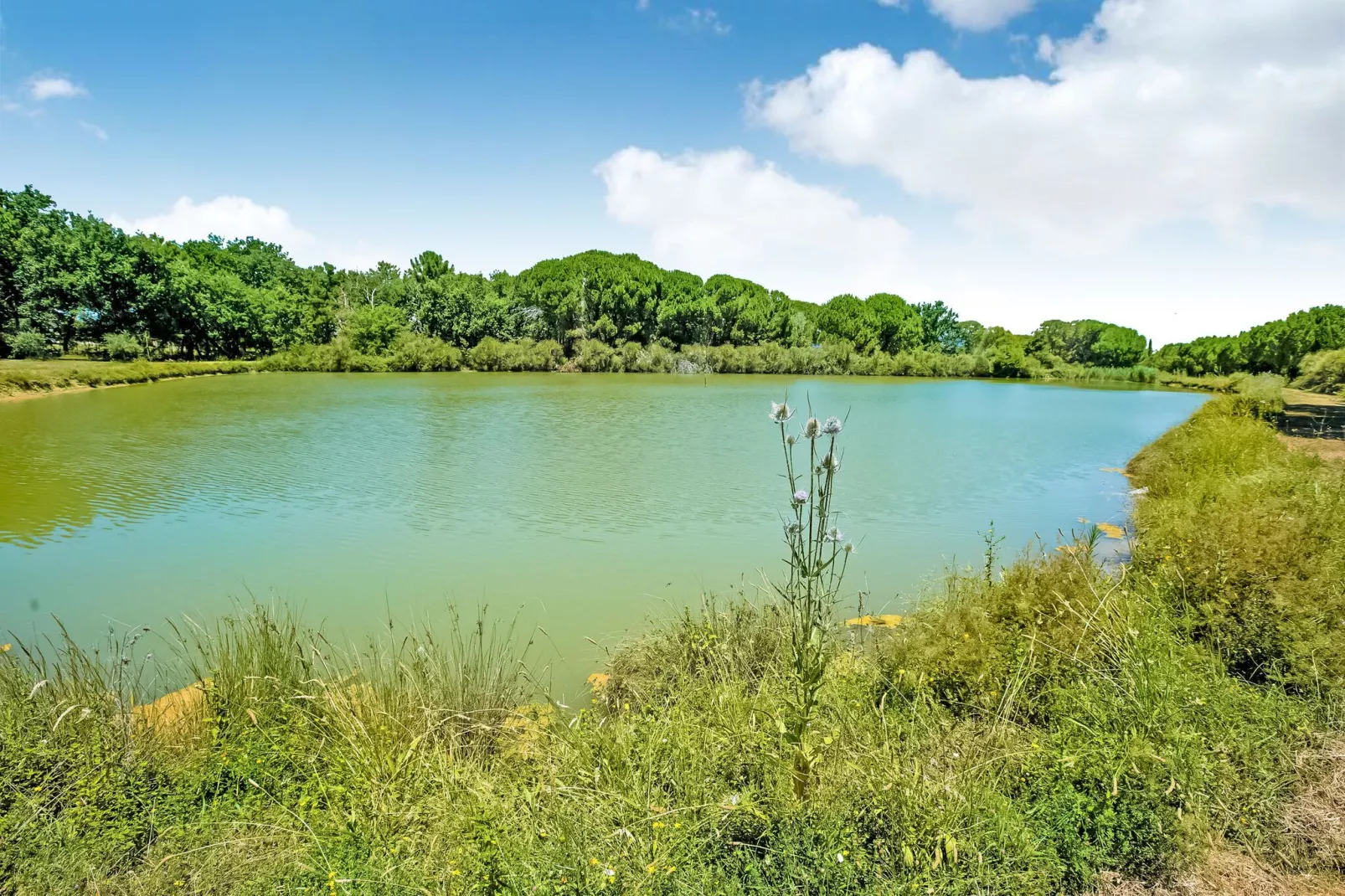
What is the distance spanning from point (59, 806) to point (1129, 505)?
13509mm

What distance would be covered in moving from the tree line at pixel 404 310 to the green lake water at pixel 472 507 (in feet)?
64.4

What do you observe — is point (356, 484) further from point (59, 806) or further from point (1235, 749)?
point (1235, 749)

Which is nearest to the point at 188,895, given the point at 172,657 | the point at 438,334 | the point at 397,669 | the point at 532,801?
the point at 532,801

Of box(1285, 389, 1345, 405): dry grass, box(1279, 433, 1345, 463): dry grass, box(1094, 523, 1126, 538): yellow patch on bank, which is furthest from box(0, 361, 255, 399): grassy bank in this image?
box(1285, 389, 1345, 405): dry grass

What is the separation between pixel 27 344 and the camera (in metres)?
34.7

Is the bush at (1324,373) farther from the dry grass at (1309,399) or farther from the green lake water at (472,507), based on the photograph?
the green lake water at (472,507)

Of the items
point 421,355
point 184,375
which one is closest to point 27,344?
point 184,375

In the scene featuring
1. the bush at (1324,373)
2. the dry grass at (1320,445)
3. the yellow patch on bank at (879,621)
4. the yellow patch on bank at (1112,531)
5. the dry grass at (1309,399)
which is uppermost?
the bush at (1324,373)

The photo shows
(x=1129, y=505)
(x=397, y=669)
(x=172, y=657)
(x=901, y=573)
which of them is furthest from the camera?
(x=1129, y=505)

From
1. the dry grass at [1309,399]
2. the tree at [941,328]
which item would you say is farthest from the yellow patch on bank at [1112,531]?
the tree at [941,328]

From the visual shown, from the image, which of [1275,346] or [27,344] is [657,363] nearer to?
[27,344]

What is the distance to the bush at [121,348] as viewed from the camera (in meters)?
38.9

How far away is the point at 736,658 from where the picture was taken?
4.85 meters

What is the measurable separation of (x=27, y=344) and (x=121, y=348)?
460 centimetres
